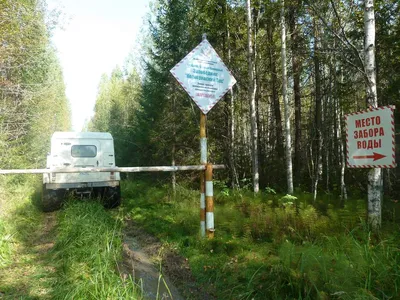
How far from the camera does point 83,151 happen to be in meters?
10.2

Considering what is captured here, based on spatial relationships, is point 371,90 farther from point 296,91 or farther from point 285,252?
point 296,91

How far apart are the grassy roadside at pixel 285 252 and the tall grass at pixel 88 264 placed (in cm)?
126

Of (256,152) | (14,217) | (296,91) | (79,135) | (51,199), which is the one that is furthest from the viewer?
(296,91)

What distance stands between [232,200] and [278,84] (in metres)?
8.80

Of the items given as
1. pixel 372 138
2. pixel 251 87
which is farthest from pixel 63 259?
pixel 251 87

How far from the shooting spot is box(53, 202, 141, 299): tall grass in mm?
3311

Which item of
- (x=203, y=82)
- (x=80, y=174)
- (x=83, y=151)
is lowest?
(x=80, y=174)

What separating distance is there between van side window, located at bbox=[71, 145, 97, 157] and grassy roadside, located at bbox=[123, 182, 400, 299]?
3.27 m

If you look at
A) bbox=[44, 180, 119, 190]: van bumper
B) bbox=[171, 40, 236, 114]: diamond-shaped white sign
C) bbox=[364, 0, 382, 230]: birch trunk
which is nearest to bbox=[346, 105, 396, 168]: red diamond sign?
bbox=[364, 0, 382, 230]: birch trunk

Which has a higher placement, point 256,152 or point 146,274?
point 256,152

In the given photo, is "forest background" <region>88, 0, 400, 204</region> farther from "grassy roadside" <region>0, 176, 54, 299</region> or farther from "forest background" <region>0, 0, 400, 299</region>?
"grassy roadside" <region>0, 176, 54, 299</region>

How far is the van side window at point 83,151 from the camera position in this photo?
1004cm

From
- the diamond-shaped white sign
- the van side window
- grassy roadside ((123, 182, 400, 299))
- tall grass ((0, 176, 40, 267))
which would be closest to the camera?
grassy roadside ((123, 182, 400, 299))

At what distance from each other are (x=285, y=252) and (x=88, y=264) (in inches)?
109
